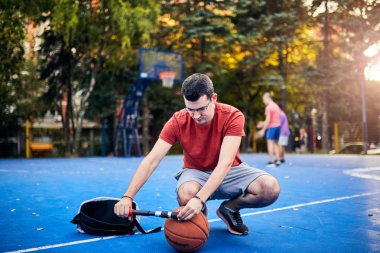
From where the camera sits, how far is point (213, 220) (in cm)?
397

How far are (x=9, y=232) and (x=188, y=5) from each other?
1885 centimetres

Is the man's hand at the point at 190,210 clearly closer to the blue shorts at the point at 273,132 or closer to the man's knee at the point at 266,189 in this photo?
the man's knee at the point at 266,189

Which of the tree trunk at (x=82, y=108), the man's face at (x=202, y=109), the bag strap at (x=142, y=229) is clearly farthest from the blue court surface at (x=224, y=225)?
the tree trunk at (x=82, y=108)

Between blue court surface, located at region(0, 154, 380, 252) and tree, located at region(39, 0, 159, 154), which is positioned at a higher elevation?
tree, located at region(39, 0, 159, 154)

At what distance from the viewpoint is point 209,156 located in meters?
3.35

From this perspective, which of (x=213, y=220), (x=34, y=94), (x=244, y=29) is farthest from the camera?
(x=34, y=94)

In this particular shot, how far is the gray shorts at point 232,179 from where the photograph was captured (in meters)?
3.33

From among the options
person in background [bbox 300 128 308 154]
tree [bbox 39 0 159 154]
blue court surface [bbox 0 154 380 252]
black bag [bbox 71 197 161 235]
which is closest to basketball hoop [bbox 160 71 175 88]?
tree [bbox 39 0 159 154]

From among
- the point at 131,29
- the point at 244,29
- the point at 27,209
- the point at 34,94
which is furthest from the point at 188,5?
the point at 27,209

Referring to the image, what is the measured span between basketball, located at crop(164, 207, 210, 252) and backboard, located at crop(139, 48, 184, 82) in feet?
42.1

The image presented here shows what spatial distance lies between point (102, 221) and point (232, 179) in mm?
1208

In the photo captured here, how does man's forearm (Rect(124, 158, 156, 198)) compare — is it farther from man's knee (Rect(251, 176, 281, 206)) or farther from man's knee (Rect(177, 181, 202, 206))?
man's knee (Rect(251, 176, 281, 206))

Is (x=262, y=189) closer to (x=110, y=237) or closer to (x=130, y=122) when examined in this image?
(x=110, y=237)

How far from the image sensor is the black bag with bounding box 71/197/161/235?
330 centimetres
